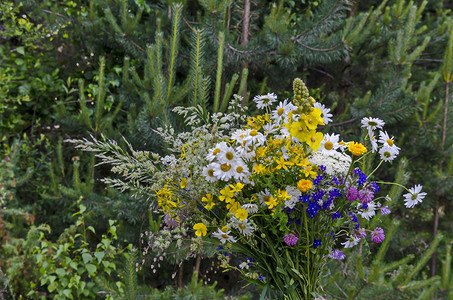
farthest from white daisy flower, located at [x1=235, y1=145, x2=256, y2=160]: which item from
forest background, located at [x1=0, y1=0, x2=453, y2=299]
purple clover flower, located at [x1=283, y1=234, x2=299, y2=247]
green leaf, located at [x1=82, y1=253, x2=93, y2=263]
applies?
green leaf, located at [x1=82, y1=253, x2=93, y2=263]

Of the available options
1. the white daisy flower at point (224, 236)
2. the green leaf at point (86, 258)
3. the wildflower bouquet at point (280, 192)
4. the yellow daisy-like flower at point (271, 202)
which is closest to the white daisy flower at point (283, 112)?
the wildflower bouquet at point (280, 192)

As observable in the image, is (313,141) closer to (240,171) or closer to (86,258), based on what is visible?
(240,171)

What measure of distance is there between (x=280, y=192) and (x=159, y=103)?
103 cm

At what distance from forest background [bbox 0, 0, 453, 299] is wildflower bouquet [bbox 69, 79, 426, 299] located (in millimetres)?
495

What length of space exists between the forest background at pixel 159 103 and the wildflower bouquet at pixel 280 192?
1.62 ft

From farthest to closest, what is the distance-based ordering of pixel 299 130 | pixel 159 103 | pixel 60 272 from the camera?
pixel 60 272
pixel 159 103
pixel 299 130

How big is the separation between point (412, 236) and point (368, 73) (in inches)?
55.4

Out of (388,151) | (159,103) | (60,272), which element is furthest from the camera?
(60,272)

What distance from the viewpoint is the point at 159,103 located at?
190 cm

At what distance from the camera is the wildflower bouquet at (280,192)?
101 cm

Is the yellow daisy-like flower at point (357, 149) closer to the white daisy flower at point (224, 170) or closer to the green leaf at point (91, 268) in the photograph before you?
the white daisy flower at point (224, 170)

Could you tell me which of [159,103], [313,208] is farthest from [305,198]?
[159,103]

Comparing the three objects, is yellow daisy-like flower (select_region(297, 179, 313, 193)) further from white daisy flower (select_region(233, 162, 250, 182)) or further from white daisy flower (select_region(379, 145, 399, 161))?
white daisy flower (select_region(379, 145, 399, 161))

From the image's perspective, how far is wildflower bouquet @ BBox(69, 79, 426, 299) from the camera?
101 centimetres
